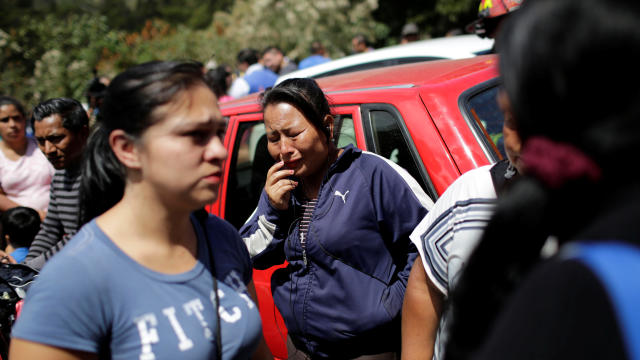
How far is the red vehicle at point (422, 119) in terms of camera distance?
8.08ft

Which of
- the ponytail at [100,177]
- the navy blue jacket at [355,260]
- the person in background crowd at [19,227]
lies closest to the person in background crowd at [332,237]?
the navy blue jacket at [355,260]

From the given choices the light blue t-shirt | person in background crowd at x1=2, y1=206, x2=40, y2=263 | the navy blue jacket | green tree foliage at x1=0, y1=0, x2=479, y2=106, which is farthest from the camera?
green tree foliage at x1=0, y1=0, x2=479, y2=106

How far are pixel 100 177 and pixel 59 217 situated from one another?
1826 millimetres

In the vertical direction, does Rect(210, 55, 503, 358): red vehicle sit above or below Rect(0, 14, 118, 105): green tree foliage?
above

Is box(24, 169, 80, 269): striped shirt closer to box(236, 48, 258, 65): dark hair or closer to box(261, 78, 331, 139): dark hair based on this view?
box(261, 78, 331, 139): dark hair

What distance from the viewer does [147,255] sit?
1.60 meters

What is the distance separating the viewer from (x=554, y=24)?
0.84 m

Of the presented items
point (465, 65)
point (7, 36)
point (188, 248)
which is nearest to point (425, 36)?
Result: point (7, 36)

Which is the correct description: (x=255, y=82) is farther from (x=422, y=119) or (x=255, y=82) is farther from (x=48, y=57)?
(x=48, y=57)

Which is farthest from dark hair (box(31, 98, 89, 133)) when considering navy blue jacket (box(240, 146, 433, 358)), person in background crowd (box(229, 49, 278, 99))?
person in background crowd (box(229, 49, 278, 99))

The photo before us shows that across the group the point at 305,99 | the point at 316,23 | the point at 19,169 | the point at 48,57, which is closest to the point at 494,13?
the point at 305,99

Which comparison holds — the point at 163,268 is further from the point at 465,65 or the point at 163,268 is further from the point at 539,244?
the point at 465,65

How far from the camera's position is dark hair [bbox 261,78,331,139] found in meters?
2.63

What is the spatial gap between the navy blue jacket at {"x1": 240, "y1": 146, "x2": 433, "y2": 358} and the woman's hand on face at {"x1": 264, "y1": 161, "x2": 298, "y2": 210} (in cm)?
13
